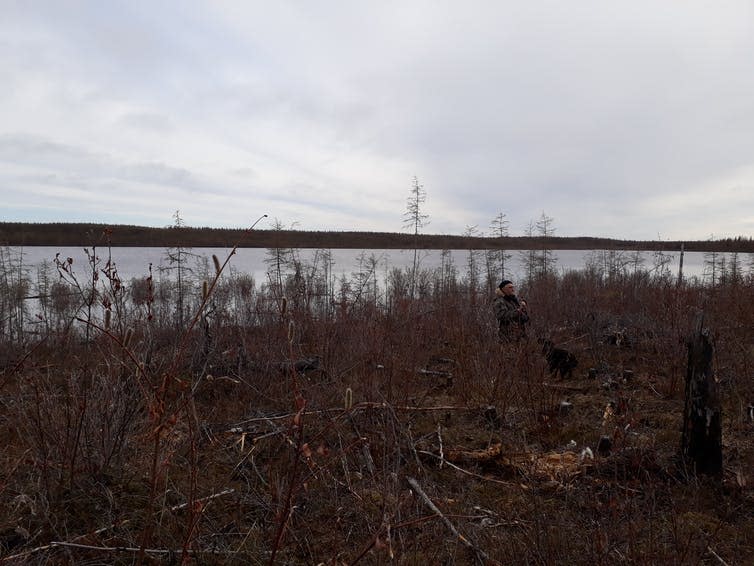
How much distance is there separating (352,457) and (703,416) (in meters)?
2.63

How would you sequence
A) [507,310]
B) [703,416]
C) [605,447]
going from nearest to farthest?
[703,416]
[605,447]
[507,310]

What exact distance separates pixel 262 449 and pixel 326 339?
180 centimetres

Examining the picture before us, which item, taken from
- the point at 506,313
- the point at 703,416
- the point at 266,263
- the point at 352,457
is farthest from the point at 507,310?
the point at 266,263

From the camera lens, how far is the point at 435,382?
6.51m

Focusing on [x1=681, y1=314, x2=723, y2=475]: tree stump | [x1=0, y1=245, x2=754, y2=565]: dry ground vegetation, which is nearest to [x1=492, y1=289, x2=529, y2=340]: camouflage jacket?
[x1=0, y1=245, x2=754, y2=565]: dry ground vegetation

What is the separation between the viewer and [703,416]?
3727 mm

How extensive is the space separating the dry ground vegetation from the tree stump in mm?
134

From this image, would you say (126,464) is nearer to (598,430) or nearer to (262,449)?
(262,449)

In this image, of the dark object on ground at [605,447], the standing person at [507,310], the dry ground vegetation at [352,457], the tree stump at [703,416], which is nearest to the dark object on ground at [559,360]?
the dry ground vegetation at [352,457]

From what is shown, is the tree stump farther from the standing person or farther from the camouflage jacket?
the camouflage jacket

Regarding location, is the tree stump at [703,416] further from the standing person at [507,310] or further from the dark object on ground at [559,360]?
the standing person at [507,310]

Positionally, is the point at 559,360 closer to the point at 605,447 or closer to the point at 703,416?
the point at 605,447

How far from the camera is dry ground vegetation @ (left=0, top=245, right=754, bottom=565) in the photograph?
247 centimetres

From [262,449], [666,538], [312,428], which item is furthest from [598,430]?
[262,449]
